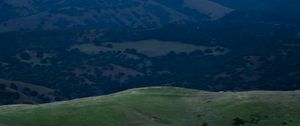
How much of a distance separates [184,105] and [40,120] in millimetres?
19833

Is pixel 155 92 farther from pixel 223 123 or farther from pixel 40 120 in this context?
pixel 40 120

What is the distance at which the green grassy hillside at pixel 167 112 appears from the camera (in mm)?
51562

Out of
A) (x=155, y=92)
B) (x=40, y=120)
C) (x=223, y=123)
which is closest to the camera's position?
(x=40, y=120)

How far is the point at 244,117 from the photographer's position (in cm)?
5525

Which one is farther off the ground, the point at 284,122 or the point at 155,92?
the point at 284,122

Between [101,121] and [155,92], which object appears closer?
[101,121]

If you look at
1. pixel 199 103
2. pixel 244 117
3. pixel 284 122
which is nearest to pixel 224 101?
pixel 199 103

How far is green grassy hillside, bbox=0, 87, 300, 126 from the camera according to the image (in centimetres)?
5156

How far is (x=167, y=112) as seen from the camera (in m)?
59.7

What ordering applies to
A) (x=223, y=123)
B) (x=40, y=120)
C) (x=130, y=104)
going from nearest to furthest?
1. (x=40, y=120)
2. (x=223, y=123)
3. (x=130, y=104)

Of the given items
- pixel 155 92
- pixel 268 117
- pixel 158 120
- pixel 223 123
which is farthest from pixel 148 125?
pixel 155 92

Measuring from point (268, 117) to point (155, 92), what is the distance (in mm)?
21224

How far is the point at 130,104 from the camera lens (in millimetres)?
60844

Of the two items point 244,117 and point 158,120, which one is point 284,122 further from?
point 158,120
